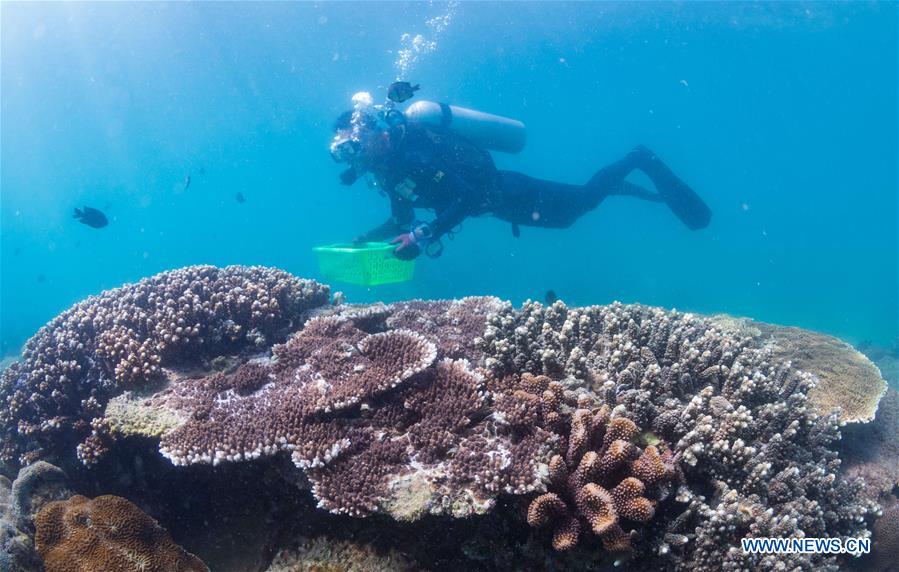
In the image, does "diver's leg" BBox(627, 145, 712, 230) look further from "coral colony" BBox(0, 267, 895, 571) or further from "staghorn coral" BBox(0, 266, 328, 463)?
"staghorn coral" BBox(0, 266, 328, 463)

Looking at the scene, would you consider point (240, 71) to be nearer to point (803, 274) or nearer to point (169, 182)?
point (169, 182)

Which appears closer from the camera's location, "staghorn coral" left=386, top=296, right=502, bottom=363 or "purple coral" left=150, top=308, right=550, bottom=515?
"purple coral" left=150, top=308, right=550, bottom=515

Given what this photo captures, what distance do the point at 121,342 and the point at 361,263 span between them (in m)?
4.71

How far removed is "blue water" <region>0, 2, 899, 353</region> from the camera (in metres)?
66.9

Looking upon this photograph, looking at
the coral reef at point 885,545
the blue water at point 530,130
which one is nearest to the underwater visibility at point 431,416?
the coral reef at point 885,545

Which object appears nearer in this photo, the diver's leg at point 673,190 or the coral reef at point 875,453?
the coral reef at point 875,453

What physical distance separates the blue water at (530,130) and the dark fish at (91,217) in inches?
1063

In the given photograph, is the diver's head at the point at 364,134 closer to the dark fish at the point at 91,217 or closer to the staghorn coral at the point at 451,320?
the staghorn coral at the point at 451,320

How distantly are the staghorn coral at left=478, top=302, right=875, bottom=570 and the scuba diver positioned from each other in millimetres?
5307

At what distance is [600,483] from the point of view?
3.07 m

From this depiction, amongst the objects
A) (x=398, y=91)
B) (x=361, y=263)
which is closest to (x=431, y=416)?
(x=361, y=263)

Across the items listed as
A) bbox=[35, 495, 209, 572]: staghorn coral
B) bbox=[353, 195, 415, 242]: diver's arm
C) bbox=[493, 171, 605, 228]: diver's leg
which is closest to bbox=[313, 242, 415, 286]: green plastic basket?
bbox=[353, 195, 415, 242]: diver's arm

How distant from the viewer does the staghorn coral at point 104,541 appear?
3162mm

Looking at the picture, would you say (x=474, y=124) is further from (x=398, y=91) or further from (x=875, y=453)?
(x=875, y=453)
